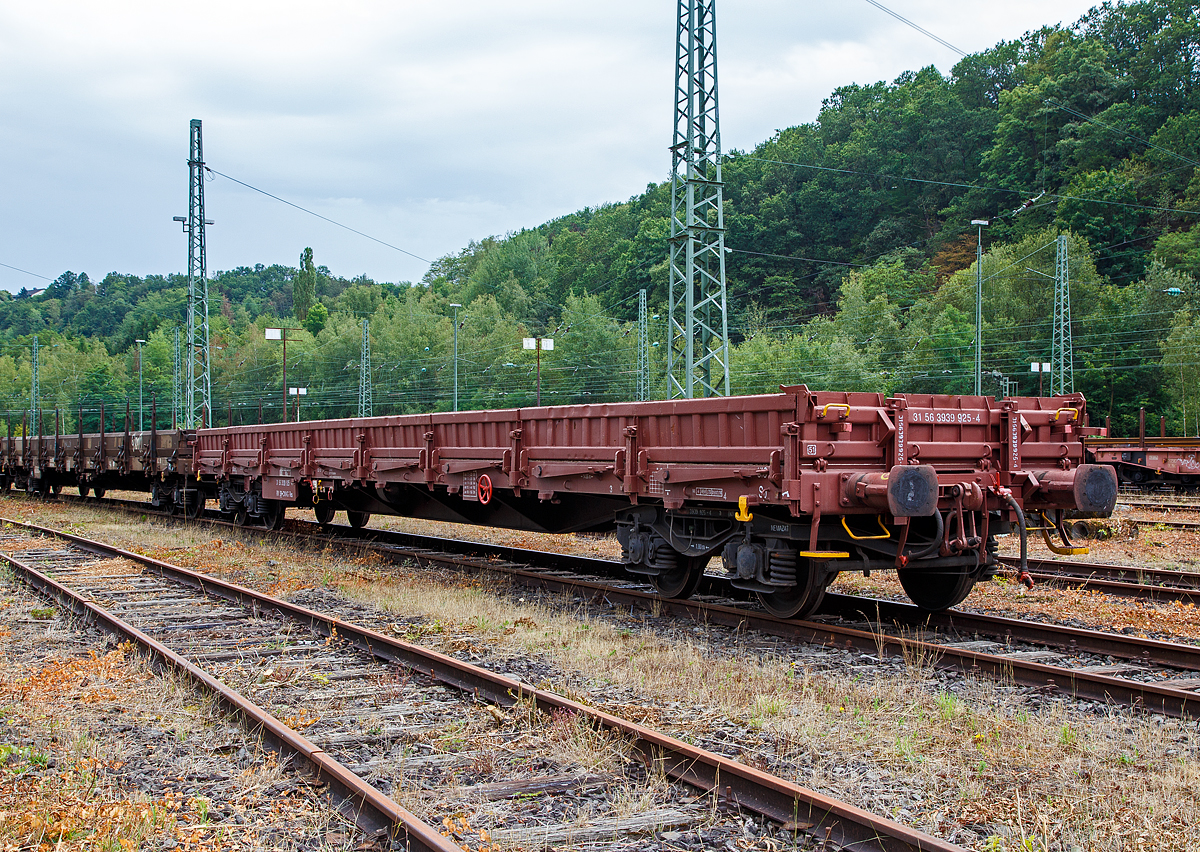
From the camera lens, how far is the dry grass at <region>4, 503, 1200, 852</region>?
452 centimetres

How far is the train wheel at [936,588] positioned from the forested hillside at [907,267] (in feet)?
134

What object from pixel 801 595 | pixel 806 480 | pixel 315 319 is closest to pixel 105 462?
pixel 801 595

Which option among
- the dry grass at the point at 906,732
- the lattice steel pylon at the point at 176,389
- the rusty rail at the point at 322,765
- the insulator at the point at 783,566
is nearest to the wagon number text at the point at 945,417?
the insulator at the point at 783,566

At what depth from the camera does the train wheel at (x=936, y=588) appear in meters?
9.24

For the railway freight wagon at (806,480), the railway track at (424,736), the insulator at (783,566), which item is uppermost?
the railway freight wagon at (806,480)

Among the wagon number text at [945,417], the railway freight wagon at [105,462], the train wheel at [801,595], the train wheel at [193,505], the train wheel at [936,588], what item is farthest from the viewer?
the railway freight wagon at [105,462]

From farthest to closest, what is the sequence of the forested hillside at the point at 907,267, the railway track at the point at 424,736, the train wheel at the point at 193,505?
the forested hillside at the point at 907,267
the train wheel at the point at 193,505
the railway track at the point at 424,736

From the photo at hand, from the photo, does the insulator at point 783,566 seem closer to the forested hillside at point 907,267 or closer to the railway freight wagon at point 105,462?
the railway freight wagon at point 105,462

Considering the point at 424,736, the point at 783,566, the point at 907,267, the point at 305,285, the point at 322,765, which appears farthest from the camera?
the point at 305,285

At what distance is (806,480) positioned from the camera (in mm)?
7723

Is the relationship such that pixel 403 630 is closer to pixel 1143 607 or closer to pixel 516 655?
pixel 516 655

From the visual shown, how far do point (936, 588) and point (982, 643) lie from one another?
126 cm

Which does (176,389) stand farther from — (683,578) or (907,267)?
(907,267)

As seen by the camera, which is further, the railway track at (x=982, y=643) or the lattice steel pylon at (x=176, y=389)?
the lattice steel pylon at (x=176, y=389)
